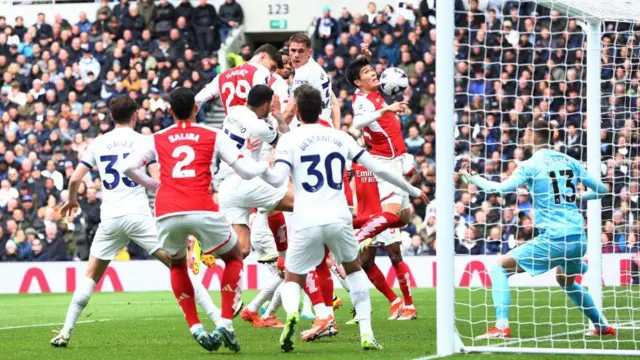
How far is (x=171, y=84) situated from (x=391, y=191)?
12.8 m

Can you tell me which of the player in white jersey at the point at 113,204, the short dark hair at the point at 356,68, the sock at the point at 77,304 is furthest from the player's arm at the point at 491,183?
the sock at the point at 77,304

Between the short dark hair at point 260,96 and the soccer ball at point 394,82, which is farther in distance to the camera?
the soccer ball at point 394,82

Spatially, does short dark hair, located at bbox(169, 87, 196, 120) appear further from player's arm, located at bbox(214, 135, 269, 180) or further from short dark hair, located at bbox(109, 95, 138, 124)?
short dark hair, located at bbox(109, 95, 138, 124)

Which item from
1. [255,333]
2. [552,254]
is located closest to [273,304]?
[255,333]

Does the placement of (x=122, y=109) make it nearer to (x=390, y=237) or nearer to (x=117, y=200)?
(x=117, y=200)

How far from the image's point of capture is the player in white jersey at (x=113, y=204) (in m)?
9.37

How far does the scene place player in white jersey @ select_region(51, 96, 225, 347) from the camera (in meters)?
9.37

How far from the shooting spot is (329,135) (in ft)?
27.6

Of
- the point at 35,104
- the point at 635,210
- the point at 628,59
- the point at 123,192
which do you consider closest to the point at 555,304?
the point at 635,210

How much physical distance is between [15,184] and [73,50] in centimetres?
370

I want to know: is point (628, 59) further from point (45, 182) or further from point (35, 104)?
point (35, 104)

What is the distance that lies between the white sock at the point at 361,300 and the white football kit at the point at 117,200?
185 cm

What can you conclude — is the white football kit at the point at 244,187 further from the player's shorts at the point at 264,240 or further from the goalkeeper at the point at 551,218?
the goalkeeper at the point at 551,218

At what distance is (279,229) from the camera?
1145 cm
